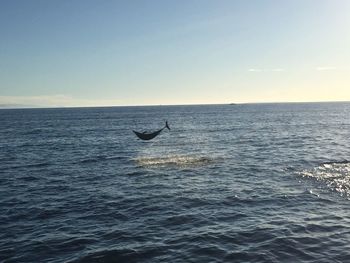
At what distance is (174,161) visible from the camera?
1833 inches

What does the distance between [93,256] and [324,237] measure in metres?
11.1

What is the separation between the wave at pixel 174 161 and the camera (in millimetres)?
44062

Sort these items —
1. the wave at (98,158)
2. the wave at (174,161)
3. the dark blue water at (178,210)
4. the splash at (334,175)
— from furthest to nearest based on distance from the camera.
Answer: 1. the wave at (98,158)
2. the wave at (174,161)
3. the splash at (334,175)
4. the dark blue water at (178,210)

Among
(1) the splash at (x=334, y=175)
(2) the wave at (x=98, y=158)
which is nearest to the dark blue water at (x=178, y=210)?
(1) the splash at (x=334, y=175)

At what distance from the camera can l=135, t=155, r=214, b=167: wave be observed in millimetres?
44062

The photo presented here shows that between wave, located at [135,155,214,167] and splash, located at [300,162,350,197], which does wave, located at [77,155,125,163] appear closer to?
wave, located at [135,155,214,167]

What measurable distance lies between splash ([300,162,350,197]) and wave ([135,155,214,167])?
11701mm

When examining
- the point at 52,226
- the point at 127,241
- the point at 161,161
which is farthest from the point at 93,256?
the point at 161,161

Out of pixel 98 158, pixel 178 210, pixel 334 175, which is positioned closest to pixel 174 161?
pixel 98 158

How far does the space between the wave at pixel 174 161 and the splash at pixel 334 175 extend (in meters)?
11.7

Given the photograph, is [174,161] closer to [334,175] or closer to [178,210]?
[334,175]

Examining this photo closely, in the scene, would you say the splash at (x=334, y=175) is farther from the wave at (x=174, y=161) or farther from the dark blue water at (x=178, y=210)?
the wave at (x=174, y=161)

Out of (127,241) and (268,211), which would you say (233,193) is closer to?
(268,211)

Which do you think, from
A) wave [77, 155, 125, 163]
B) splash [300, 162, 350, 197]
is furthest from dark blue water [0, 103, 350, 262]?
wave [77, 155, 125, 163]
